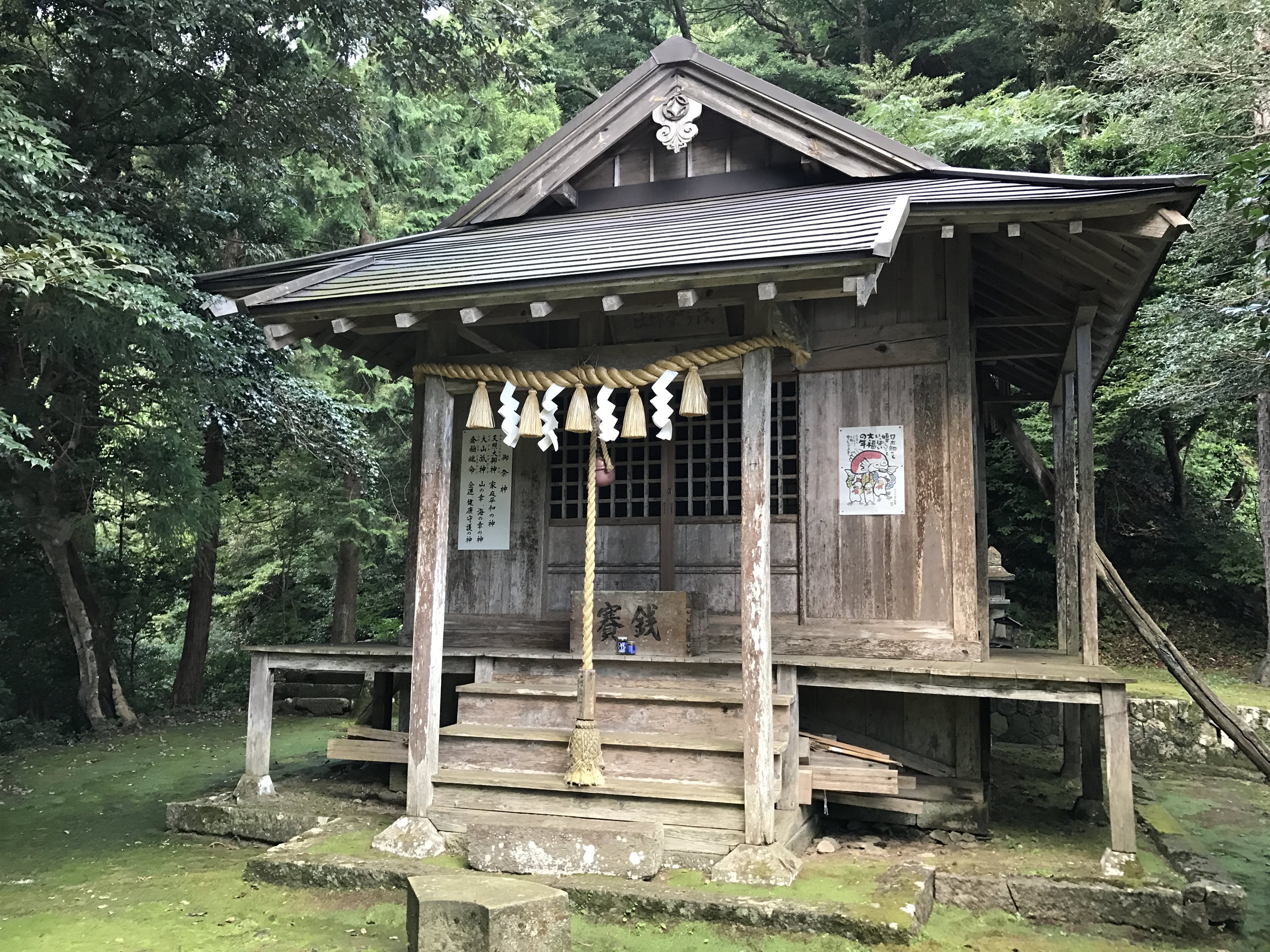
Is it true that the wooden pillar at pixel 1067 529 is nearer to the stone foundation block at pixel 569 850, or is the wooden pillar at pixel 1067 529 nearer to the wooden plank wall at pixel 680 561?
the wooden plank wall at pixel 680 561

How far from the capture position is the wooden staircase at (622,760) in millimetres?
5703

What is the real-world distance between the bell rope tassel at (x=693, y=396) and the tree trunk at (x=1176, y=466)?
14152 millimetres

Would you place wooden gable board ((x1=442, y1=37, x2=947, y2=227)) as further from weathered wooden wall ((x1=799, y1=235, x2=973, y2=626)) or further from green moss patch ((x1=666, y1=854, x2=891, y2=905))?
green moss patch ((x1=666, y1=854, x2=891, y2=905))

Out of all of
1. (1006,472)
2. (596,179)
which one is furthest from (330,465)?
(1006,472)

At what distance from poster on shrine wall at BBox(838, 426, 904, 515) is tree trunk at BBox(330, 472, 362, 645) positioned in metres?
10.4

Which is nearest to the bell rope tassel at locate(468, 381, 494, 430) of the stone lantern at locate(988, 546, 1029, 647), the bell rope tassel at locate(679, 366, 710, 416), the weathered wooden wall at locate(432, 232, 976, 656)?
the bell rope tassel at locate(679, 366, 710, 416)

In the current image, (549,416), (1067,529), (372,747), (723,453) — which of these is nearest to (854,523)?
(723,453)

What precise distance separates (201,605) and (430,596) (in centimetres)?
1026

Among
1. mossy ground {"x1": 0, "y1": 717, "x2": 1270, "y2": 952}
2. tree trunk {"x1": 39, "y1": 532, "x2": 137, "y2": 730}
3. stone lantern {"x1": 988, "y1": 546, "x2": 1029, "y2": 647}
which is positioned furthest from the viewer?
tree trunk {"x1": 39, "y1": 532, "x2": 137, "y2": 730}

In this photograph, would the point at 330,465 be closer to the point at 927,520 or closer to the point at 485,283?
the point at 485,283

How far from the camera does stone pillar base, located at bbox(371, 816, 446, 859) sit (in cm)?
596

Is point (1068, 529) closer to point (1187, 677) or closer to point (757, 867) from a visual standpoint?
point (1187, 677)

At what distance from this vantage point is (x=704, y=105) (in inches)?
298

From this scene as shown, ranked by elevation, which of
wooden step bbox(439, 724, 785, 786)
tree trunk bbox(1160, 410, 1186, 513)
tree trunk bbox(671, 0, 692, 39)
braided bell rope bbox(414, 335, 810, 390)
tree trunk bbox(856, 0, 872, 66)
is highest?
tree trunk bbox(671, 0, 692, 39)
